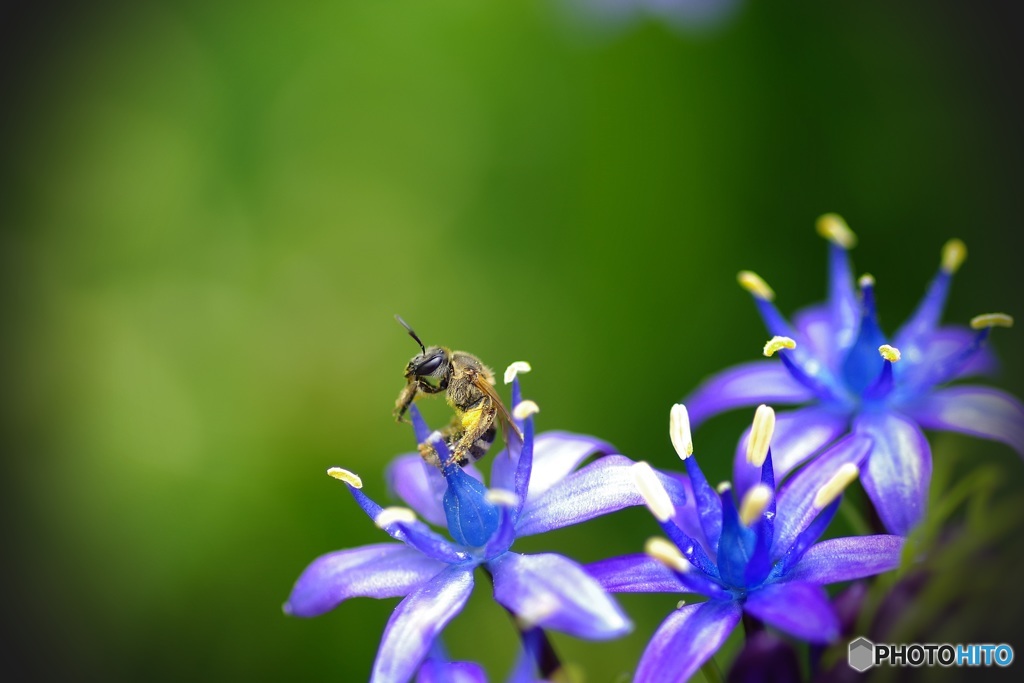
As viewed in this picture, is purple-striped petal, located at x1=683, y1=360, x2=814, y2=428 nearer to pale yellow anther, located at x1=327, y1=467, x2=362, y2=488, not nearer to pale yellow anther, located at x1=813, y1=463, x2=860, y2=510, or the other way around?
pale yellow anther, located at x1=813, y1=463, x2=860, y2=510

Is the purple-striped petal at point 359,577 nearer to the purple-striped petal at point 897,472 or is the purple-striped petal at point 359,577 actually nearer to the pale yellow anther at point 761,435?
the pale yellow anther at point 761,435

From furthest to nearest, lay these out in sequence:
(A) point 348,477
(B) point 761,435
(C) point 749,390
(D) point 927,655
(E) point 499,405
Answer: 1. (C) point 749,390
2. (E) point 499,405
3. (A) point 348,477
4. (B) point 761,435
5. (D) point 927,655

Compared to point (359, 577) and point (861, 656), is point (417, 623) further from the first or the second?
point (861, 656)

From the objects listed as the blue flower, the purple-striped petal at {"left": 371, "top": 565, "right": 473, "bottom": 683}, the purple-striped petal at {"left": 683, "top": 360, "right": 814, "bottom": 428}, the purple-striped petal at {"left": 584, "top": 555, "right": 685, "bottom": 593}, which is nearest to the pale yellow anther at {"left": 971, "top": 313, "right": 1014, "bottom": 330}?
the purple-striped petal at {"left": 683, "top": 360, "right": 814, "bottom": 428}

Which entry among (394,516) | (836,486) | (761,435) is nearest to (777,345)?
(761,435)

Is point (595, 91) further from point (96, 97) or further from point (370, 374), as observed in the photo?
point (96, 97)

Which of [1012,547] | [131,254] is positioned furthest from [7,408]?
[1012,547]
